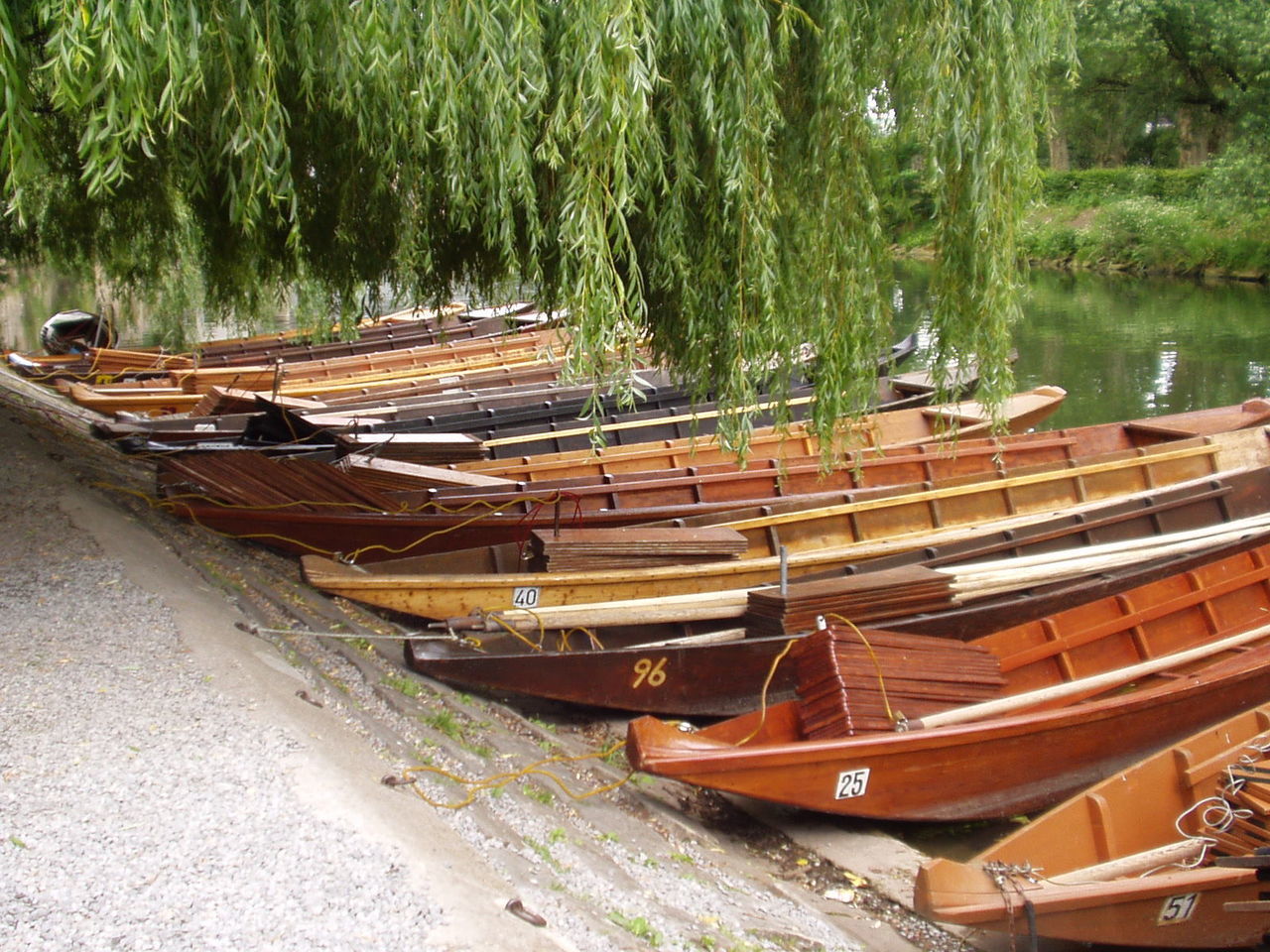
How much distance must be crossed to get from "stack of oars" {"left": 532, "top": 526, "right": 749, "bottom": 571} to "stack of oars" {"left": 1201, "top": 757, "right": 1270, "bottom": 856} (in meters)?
3.37

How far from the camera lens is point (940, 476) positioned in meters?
9.83

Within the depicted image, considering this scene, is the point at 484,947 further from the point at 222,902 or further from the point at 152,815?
the point at 152,815

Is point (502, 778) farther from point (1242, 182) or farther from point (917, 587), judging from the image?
point (1242, 182)

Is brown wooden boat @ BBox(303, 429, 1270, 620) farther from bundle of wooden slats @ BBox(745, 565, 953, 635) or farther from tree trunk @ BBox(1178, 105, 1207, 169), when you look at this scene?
tree trunk @ BBox(1178, 105, 1207, 169)

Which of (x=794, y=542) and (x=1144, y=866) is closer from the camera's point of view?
(x=1144, y=866)

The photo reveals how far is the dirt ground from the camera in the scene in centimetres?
411

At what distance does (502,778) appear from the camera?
17.6 feet

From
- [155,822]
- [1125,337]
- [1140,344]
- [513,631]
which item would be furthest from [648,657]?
[1125,337]

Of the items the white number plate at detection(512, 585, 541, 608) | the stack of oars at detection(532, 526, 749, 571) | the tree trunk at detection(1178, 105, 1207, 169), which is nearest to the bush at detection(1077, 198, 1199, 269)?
the tree trunk at detection(1178, 105, 1207, 169)

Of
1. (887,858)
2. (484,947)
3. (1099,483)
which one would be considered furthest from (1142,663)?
(484,947)

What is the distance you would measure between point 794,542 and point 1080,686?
2.47m

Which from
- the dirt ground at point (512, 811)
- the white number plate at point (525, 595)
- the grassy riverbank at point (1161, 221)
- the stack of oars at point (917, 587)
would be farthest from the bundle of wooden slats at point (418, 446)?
the grassy riverbank at point (1161, 221)

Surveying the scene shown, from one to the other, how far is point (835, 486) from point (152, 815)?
6.58 m

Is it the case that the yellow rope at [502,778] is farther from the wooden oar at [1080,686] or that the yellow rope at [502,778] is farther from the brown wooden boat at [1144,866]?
the brown wooden boat at [1144,866]
